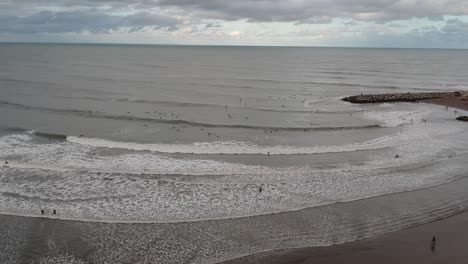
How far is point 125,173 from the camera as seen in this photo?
94.9 ft

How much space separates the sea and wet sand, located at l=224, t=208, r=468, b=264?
61cm

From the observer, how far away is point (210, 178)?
28250mm

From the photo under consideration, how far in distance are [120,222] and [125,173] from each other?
7738 mm

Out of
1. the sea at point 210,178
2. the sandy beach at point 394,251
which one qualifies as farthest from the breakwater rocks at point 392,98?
the sandy beach at point 394,251

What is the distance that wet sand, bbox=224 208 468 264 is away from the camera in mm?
17984

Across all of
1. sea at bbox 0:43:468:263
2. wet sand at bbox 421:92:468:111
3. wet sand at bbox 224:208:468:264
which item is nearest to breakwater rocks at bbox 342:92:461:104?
wet sand at bbox 421:92:468:111

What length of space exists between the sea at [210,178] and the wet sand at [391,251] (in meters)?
0.61

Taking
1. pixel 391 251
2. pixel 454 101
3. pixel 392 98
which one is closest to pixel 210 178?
pixel 391 251

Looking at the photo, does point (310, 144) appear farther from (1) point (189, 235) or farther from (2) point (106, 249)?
(2) point (106, 249)

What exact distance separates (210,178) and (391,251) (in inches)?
518

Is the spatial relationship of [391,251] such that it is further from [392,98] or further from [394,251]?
[392,98]

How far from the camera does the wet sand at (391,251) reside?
708 inches

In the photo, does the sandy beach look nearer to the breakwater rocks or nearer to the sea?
the sea

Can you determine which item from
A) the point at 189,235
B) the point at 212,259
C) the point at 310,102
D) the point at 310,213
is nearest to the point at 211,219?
the point at 189,235
